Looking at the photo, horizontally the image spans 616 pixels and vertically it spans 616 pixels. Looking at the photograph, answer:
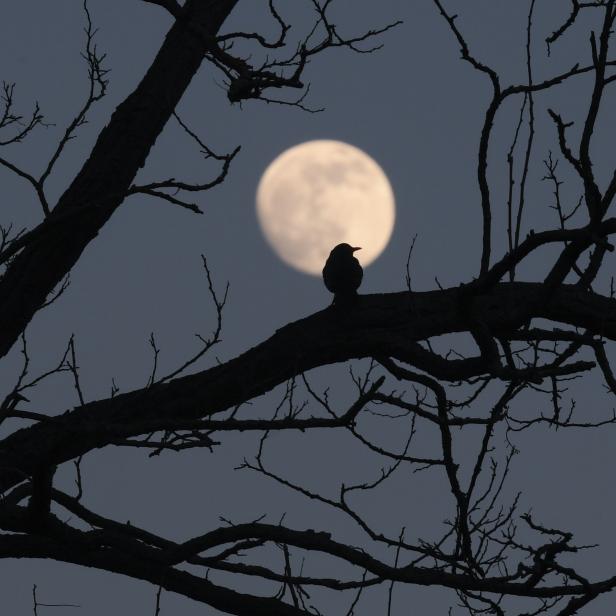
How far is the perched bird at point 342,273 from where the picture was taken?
208 inches

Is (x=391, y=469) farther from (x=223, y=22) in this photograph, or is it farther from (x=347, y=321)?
(x=223, y=22)

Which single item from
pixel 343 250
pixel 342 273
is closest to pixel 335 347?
pixel 342 273

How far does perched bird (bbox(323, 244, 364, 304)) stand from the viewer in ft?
17.3

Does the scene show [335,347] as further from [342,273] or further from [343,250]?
[343,250]

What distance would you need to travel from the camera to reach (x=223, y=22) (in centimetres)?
605

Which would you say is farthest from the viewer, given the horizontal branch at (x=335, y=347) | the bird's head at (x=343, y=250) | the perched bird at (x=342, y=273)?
the bird's head at (x=343, y=250)

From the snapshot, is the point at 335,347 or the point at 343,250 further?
the point at 343,250

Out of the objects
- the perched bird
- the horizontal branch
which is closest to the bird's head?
the perched bird

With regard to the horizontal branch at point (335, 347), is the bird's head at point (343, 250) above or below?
above

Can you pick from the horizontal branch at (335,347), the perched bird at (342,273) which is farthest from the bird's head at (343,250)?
the horizontal branch at (335,347)

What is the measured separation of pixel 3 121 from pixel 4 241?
1048mm

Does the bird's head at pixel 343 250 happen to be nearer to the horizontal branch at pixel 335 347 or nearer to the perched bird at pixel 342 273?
the perched bird at pixel 342 273

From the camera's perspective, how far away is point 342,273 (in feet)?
19.7

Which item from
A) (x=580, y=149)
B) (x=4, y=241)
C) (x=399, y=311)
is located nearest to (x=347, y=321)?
(x=399, y=311)
